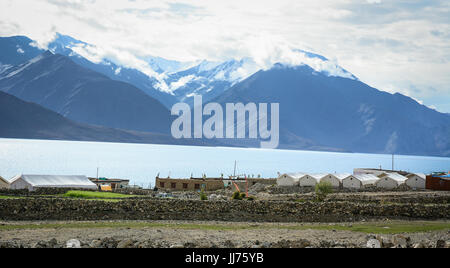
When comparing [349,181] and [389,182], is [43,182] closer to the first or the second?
[349,181]

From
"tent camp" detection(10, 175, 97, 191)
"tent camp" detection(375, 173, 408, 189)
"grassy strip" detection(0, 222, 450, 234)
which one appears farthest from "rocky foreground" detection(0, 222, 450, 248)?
"tent camp" detection(375, 173, 408, 189)

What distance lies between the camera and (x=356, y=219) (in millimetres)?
29688

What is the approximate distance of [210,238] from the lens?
20.5 meters

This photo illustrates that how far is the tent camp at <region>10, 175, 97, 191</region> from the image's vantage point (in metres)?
46.6

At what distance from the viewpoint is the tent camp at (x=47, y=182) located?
4662cm

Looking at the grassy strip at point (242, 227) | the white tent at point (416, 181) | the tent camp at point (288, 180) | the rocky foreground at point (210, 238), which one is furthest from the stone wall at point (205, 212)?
the white tent at point (416, 181)

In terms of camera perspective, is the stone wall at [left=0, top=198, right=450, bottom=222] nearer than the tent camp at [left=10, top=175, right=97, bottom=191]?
Yes

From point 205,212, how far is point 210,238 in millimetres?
11285

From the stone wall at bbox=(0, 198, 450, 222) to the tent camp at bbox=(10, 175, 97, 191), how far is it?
48.7 ft

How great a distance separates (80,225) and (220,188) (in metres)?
38.2

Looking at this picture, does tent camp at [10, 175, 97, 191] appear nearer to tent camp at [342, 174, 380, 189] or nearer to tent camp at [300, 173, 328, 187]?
tent camp at [300, 173, 328, 187]

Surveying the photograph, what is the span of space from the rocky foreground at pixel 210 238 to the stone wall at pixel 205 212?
13.3 feet

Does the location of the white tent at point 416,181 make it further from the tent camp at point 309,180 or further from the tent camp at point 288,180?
the tent camp at point 288,180
